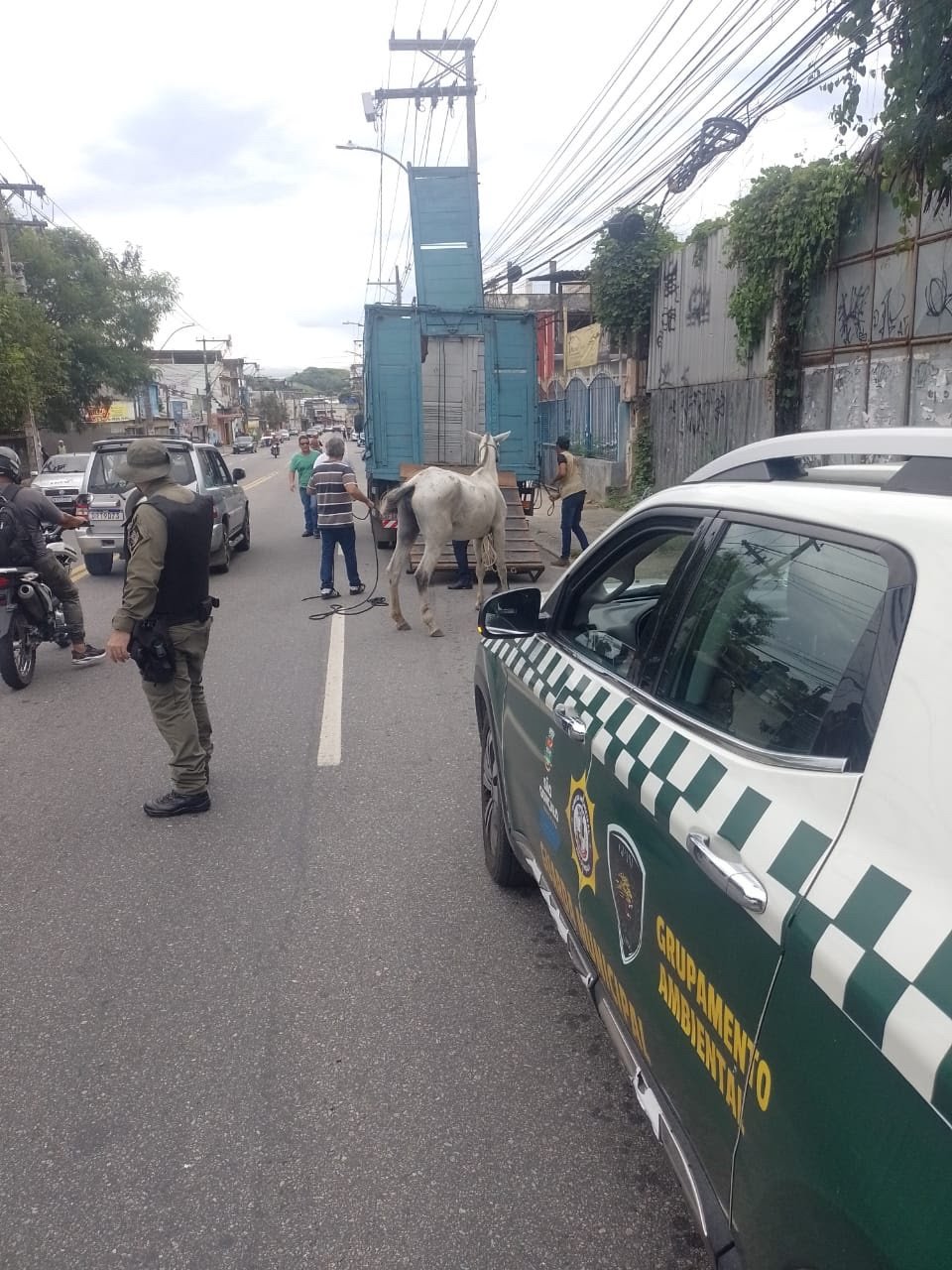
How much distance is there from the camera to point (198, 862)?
4.71 metres

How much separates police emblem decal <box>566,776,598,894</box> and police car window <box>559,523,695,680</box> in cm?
36

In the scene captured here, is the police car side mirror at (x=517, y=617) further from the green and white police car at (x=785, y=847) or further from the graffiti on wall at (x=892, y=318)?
the graffiti on wall at (x=892, y=318)

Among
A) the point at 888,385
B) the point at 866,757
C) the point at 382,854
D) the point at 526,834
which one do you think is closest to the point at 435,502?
the point at 888,385

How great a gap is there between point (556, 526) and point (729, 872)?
16.5 metres

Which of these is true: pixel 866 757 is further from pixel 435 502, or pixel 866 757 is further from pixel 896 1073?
pixel 435 502

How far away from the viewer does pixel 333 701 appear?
731 centimetres

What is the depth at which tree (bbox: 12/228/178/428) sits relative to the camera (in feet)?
112

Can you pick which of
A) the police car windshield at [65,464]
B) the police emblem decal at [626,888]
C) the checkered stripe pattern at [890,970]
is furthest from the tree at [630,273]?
the checkered stripe pattern at [890,970]

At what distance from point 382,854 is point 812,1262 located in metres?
3.42

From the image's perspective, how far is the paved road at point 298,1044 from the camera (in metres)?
2.55

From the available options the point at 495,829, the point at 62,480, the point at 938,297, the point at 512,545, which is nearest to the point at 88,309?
the point at 62,480

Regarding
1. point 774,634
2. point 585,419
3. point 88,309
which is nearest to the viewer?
point 774,634

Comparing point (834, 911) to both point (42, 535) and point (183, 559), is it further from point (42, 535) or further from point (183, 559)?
point (42, 535)

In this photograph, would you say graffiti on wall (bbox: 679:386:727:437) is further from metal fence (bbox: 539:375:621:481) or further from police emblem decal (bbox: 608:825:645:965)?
police emblem decal (bbox: 608:825:645:965)
